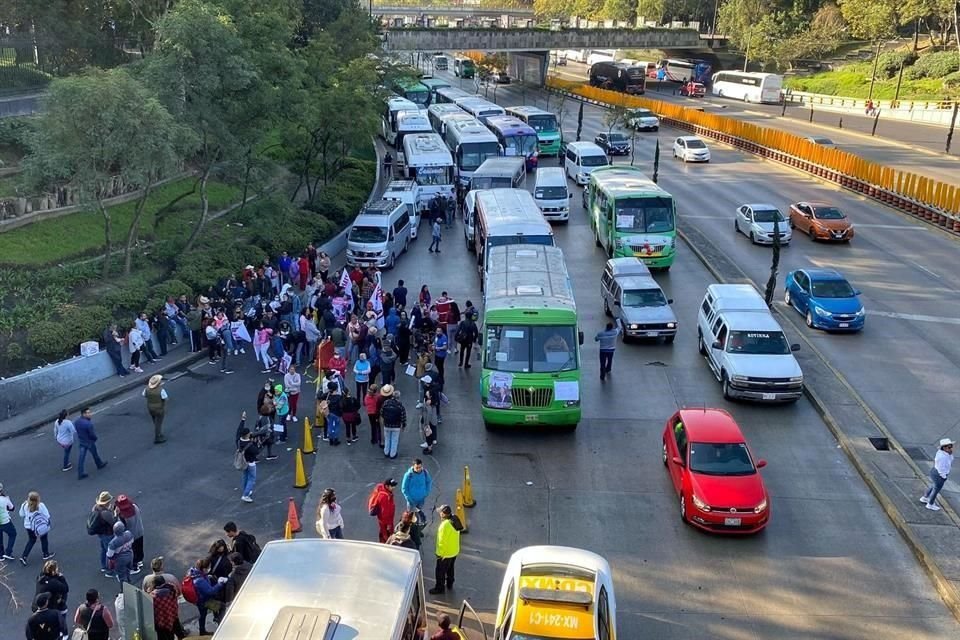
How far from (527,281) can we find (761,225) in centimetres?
1653

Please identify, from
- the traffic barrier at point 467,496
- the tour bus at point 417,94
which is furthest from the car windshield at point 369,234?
the tour bus at point 417,94

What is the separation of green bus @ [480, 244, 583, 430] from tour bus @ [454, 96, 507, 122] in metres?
37.6

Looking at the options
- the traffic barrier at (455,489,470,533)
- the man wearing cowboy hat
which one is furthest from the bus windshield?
the man wearing cowboy hat

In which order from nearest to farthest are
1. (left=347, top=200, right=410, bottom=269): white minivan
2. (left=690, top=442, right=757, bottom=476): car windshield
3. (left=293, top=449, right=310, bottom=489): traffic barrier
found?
(left=690, top=442, right=757, bottom=476): car windshield, (left=293, top=449, right=310, bottom=489): traffic barrier, (left=347, top=200, right=410, bottom=269): white minivan

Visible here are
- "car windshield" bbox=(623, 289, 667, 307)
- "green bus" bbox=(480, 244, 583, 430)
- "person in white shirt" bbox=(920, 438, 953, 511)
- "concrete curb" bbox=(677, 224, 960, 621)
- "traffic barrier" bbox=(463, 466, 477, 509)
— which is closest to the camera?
"concrete curb" bbox=(677, 224, 960, 621)

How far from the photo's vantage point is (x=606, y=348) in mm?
21125

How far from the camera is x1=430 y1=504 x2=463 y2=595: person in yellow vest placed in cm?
1255

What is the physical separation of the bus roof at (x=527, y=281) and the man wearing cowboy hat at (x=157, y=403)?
681 cm

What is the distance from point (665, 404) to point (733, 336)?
2.28 metres

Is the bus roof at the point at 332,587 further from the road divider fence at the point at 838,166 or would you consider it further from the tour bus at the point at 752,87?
the tour bus at the point at 752,87

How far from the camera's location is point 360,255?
3105 centimetres

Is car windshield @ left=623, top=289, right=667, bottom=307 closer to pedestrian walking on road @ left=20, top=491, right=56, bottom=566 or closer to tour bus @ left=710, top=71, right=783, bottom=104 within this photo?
pedestrian walking on road @ left=20, top=491, right=56, bottom=566

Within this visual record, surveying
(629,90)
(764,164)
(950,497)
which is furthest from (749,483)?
(629,90)

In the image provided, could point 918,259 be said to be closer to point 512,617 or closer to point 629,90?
point 512,617
